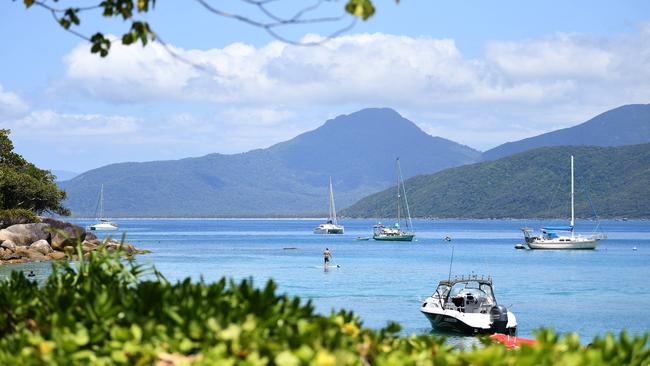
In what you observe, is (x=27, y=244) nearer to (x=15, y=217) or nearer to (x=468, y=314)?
(x=15, y=217)

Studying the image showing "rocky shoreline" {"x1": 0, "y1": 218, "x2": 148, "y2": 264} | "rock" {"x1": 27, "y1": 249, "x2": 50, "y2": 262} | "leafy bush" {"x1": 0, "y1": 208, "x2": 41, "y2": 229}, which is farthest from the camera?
"leafy bush" {"x1": 0, "y1": 208, "x2": 41, "y2": 229}

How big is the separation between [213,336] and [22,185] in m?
80.5

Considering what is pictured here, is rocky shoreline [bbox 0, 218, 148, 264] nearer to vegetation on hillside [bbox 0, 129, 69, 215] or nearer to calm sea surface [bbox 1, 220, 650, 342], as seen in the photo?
calm sea surface [bbox 1, 220, 650, 342]

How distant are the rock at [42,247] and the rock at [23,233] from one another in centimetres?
81

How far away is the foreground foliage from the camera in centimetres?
612

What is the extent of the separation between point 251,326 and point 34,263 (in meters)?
65.2

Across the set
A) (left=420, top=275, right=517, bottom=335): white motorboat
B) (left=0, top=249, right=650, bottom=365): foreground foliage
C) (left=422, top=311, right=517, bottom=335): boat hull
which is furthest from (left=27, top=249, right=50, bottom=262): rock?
(left=0, top=249, right=650, bottom=365): foreground foliage

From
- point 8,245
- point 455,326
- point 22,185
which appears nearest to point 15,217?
point 22,185

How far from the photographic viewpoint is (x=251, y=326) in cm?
635

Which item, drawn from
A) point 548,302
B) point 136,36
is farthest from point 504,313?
point 136,36

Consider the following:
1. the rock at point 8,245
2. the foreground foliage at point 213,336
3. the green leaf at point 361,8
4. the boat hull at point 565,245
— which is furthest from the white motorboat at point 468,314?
the boat hull at point 565,245

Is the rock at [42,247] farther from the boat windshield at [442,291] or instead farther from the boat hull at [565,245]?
the boat hull at [565,245]

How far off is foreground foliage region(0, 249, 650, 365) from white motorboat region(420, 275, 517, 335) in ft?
97.1

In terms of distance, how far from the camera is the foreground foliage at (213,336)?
20.1 feet
